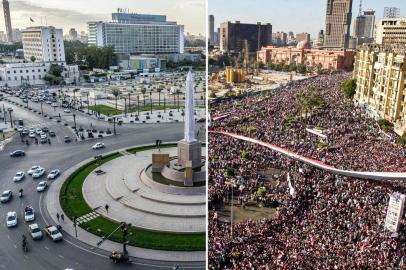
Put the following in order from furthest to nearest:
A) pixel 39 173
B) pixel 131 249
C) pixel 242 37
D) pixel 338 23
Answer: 1. pixel 338 23
2. pixel 242 37
3. pixel 39 173
4. pixel 131 249

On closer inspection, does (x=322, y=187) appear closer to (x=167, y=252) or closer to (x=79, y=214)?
(x=167, y=252)

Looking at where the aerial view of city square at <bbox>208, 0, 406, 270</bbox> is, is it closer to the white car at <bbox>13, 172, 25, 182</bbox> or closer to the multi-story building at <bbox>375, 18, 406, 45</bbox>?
the white car at <bbox>13, 172, 25, 182</bbox>

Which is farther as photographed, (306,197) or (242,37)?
(242,37)

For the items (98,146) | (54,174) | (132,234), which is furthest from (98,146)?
(132,234)

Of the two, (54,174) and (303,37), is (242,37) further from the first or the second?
(54,174)

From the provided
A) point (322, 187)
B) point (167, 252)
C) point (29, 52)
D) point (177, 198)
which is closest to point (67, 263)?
point (167, 252)

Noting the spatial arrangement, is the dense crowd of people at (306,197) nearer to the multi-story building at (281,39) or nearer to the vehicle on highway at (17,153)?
the vehicle on highway at (17,153)
